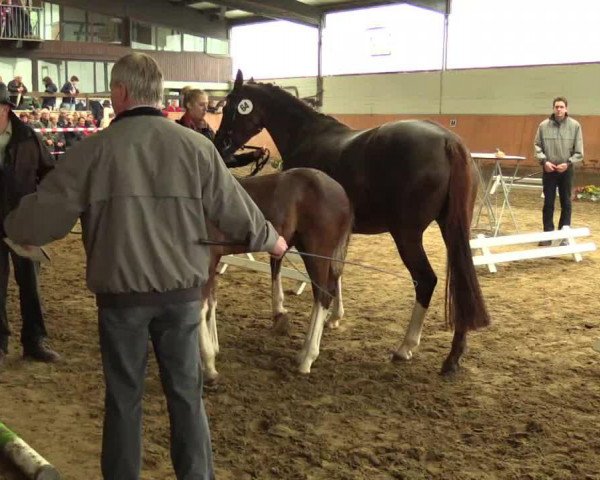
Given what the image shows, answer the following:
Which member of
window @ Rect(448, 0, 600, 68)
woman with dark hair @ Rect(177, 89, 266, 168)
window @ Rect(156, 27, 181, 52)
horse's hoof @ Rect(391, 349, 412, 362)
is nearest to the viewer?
horse's hoof @ Rect(391, 349, 412, 362)

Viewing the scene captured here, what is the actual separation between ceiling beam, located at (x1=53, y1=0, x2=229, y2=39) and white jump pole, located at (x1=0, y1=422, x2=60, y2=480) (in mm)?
Result: 24071

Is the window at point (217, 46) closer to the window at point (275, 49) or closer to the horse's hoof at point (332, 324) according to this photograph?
the window at point (275, 49)

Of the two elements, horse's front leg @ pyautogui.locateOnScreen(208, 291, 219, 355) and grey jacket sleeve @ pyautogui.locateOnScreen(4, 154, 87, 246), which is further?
horse's front leg @ pyautogui.locateOnScreen(208, 291, 219, 355)

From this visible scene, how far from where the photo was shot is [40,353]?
14.4ft

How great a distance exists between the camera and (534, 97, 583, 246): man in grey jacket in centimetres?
839

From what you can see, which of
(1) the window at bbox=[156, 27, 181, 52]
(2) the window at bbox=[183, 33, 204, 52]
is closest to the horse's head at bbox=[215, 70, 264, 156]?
(1) the window at bbox=[156, 27, 181, 52]

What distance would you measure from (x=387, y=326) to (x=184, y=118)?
2.33 meters

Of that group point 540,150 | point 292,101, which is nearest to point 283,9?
point 540,150

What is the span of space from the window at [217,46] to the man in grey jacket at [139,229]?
1114 inches

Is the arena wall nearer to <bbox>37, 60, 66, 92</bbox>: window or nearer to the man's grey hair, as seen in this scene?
<bbox>37, 60, 66, 92</bbox>: window

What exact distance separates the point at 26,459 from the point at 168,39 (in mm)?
27589

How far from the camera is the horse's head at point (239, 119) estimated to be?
581 cm

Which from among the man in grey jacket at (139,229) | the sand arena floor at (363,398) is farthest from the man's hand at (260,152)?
the man in grey jacket at (139,229)

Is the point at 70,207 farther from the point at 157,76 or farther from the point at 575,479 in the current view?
the point at 575,479
